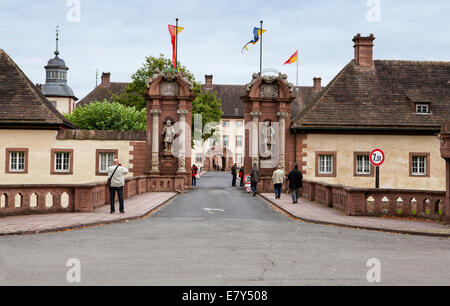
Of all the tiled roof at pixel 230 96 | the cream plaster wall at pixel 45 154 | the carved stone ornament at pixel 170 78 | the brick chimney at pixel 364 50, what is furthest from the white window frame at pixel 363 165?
the tiled roof at pixel 230 96

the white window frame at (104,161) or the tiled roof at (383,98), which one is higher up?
the tiled roof at (383,98)

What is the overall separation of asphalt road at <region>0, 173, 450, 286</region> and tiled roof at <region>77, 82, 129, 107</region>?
7040 cm

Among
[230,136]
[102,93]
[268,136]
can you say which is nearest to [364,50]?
[268,136]

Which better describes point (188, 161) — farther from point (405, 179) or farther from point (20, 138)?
point (405, 179)

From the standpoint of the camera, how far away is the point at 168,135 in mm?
32406

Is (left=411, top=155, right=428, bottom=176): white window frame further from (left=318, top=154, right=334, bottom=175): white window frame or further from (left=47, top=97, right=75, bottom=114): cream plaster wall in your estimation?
(left=47, top=97, right=75, bottom=114): cream plaster wall

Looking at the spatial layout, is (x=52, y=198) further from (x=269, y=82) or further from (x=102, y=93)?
(x=102, y=93)

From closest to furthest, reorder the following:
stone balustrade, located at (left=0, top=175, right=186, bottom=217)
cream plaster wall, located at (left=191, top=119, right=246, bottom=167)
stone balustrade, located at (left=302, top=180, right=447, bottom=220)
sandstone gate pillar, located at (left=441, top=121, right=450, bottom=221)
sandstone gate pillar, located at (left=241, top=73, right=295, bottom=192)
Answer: sandstone gate pillar, located at (left=441, top=121, right=450, bottom=221) → stone balustrade, located at (left=0, top=175, right=186, bottom=217) → stone balustrade, located at (left=302, top=180, right=447, bottom=220) → sandstone gate pillar, located at (left=241, top=73, right=295, bottom=192) → cream plaster wall, located at (left=191, top=119, right=246, bottom=167)

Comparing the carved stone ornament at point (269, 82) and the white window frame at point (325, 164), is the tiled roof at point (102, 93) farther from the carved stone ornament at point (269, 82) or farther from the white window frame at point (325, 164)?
the white window frame at point (325, 164)

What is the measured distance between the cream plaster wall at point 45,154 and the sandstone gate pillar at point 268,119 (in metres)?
8.03

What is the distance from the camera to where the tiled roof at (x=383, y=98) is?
30.7 m

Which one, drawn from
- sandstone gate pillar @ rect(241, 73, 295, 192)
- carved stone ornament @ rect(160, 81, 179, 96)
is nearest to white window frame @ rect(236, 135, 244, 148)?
sandstone gate pillar @ rect(241, 73, 295, 192)

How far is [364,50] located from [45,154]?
20.8 meters

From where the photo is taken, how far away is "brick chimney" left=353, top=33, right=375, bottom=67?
112ft
